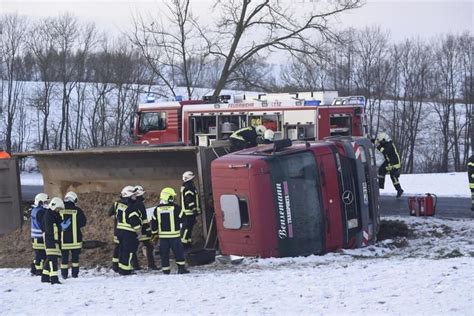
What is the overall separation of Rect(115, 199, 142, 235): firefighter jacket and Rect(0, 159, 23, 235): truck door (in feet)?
15.8

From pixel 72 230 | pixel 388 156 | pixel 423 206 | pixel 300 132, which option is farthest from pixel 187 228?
pixel 300 132

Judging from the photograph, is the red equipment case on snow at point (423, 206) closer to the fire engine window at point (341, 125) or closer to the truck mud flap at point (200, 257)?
the fire engine window at point (341, 125)

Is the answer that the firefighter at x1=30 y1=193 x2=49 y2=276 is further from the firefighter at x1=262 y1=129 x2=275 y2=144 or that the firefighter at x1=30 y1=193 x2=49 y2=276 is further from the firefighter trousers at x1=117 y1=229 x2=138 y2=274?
the firefighter at x1=262 y1=129 x2=275 y2=144

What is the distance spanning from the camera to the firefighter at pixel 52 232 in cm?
952

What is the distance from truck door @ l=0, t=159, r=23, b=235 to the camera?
Answer: 13711mm

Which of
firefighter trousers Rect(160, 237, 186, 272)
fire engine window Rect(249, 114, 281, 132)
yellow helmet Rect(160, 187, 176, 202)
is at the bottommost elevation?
firefighter trousers Rect(160, 237, 186, 272)

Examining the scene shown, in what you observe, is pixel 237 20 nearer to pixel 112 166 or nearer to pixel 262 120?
pixel 262 120

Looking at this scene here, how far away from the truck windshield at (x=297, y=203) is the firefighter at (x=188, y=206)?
5.97ft

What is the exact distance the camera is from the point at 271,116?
1847 cm

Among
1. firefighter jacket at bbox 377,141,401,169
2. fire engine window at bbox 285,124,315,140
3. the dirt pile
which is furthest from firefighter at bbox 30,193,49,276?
firefighter jacket at bbox 377,141,401,169

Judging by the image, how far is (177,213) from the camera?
970cm

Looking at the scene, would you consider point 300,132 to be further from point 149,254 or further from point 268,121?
point 149,254

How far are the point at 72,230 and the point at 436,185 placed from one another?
48.4ft

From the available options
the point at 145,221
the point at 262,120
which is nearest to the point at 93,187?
the point at 145,221
